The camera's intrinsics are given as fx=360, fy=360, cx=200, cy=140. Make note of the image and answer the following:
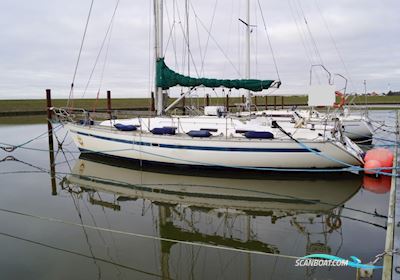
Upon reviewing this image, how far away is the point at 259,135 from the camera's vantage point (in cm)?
1056

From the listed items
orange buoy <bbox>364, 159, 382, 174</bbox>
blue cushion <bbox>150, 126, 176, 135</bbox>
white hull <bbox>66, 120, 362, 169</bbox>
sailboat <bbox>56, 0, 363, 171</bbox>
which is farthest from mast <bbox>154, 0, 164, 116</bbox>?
orange buoy <bbox>364, 159, 382, 174</bbox>

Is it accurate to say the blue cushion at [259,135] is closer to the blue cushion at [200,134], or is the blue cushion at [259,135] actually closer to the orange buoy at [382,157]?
the blue cushion at [200,134]

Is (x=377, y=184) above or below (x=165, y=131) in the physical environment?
below

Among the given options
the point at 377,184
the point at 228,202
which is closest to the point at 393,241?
the point at 228,202

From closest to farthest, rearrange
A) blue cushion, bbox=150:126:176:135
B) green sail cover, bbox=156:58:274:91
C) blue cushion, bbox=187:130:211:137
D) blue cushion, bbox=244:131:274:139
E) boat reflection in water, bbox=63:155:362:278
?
1. boat reflection in water, bbox=63:155:362:278
2. blue cushion, bbox=244:131:274:139
3. blue cushion, bbox=187:130:211:137
4. blue cushion, bbox=150:126:176:135
5. green sail cover, bbox=156:58:274:91

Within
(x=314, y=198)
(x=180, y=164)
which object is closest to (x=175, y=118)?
(x=180, y=164)

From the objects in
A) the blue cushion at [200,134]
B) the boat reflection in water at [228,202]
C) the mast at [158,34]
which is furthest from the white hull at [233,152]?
the mast at [158,34]

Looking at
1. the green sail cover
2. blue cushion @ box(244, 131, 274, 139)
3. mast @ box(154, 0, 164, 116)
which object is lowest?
blue cushion @ box(244, 131, 274, 139)

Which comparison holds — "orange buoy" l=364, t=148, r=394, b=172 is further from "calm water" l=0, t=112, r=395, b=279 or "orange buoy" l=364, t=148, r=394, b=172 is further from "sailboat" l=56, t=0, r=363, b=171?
A: "calm water" l=0, t=112, r=395, b=279

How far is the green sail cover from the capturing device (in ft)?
45.6

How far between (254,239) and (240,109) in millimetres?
14573

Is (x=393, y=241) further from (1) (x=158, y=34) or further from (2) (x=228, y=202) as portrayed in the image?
(1) (x=158, y=34)

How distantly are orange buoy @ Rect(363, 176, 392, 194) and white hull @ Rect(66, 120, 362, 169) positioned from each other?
61 centimetres

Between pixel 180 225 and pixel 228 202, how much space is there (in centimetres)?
178
